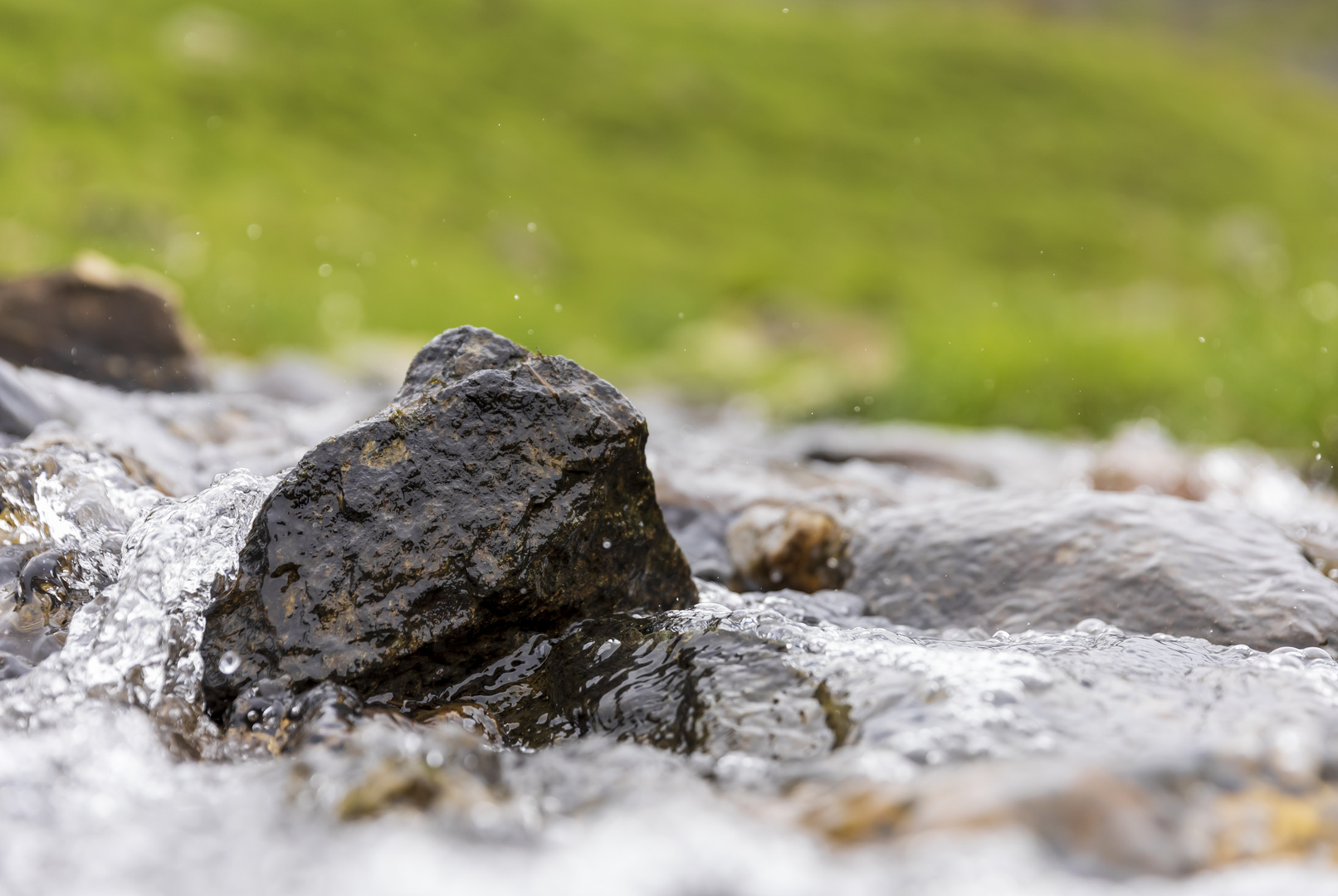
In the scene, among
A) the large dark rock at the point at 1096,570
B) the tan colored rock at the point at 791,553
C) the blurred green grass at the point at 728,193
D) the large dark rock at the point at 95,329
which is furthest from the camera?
the blurred green grass at the point at 728,193

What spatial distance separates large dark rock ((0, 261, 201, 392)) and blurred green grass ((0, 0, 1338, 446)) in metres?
4.82

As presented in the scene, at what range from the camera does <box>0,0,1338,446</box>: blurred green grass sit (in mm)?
10672

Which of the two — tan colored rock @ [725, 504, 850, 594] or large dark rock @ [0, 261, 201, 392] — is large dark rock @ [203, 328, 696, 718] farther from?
large dark rock @ [0, 261, 201, 392]

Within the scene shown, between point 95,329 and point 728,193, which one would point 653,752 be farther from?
point 728,193

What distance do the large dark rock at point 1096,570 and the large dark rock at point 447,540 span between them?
3.42 feet

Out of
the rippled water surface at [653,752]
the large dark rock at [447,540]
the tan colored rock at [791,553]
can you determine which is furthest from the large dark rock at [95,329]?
the tan colored rock at [791,553]

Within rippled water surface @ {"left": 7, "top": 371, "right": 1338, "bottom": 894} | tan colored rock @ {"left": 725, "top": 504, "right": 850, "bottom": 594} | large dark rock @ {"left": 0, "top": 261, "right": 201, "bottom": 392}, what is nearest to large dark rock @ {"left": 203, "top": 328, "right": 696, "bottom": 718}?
rippled water surface @ {"left": 7, "top": 371, "right": 1338, "bottom": 894}

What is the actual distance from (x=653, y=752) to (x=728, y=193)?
125 feet

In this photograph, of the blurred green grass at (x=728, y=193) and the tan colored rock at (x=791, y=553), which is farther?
the blurred green grass at (x=728, y=193)

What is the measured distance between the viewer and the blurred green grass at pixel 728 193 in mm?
10672

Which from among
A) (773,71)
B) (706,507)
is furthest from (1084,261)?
(706,507)

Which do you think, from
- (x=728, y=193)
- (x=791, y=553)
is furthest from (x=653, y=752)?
(x=728, y=193)

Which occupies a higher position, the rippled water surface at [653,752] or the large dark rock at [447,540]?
the large dark rock at [447,540]

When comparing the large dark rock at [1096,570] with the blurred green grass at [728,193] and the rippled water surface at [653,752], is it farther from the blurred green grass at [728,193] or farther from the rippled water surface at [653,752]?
the blurred green grass at [728,193]
